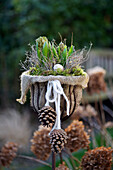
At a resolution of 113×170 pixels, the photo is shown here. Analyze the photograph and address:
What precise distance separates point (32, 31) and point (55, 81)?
3167 mm

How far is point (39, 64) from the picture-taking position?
106 cm

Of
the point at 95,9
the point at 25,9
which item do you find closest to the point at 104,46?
the point at 95,9

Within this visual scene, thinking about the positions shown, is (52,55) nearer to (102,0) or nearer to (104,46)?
(102,0)

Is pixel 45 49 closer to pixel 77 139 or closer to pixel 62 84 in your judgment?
pixel 62 84

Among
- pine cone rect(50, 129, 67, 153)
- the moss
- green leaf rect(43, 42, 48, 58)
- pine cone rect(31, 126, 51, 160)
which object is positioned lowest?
pine cone rect(31, 126, 51, 160)

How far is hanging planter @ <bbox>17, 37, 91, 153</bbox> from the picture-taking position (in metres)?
0.98

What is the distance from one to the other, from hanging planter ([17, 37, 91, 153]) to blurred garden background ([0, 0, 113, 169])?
252 cm

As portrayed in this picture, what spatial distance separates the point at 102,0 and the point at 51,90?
403 centimetres

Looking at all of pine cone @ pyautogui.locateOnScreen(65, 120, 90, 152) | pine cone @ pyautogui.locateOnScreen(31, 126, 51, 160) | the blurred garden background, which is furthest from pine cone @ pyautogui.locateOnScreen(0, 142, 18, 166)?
the blurred garden background

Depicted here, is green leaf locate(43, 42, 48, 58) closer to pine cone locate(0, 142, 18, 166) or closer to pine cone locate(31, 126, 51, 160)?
pine cone locate(31, 126, 51, 160)

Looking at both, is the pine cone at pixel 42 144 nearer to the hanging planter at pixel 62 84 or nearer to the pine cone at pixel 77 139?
the pine cone at pixel 77 139

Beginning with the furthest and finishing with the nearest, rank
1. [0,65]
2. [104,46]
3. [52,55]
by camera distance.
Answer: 1. [104,46]
2. [0,65]
3. [52,55]

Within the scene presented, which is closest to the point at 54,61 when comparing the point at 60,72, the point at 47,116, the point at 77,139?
the point at 60,72

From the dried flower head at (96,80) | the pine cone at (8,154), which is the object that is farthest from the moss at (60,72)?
the dried flower head at (96,80)
